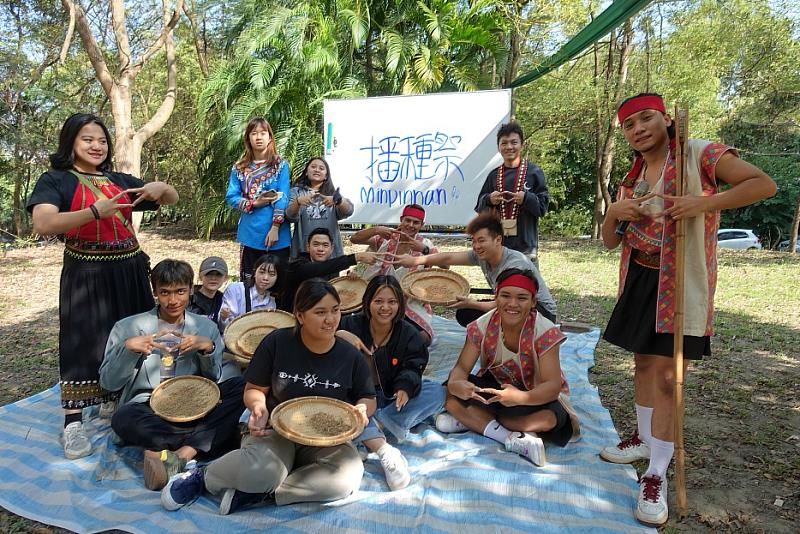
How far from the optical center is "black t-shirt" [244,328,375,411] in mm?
2631

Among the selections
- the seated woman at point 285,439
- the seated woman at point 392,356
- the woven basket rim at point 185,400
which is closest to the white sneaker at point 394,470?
the seated woman at point 285,439

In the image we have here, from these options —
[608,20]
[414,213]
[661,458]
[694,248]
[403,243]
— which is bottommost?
[661,458]

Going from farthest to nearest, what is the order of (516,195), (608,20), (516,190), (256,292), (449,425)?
1. (516,190)
2. (516,195)
3. (256,292)
4. (608,20)
5. (449,425)

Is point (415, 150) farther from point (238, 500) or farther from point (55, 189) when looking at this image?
point (238, 500)

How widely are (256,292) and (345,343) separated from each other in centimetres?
136

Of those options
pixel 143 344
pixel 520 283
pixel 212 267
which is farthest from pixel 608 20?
pixel 143 344

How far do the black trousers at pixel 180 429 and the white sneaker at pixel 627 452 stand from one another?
188 cm

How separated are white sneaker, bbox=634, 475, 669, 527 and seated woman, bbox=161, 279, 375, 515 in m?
1.21

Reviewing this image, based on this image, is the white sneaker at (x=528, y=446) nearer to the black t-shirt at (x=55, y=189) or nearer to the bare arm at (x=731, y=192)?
the bare arm at (x=731, y=192)

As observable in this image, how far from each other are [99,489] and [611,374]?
3.42m

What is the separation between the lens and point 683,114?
2354 mm

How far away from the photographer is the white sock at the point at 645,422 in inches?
109

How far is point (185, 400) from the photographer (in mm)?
2789

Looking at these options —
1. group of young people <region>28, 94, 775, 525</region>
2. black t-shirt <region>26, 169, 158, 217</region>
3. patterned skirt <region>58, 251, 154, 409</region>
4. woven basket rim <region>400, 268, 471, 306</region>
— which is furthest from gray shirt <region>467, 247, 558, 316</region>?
black t-shirt <region>26, 169, 158, 217</region>
